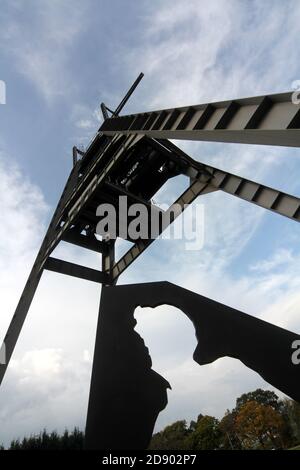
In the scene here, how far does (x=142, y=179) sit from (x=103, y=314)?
29.5ft

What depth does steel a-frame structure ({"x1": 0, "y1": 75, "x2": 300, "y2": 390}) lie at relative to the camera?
493 cm

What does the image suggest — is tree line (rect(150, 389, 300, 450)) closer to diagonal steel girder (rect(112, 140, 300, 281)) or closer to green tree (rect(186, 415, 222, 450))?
green tree (rect(186, 415, 222, 450))

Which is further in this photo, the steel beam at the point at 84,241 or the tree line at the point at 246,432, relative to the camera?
the tree line at the point at 246,432

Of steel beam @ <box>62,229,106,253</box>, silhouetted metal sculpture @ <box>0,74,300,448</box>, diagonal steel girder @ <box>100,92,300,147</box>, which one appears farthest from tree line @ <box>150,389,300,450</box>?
diagonal steel girder @ <box>100,92,300,147</box>

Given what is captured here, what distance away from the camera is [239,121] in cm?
518

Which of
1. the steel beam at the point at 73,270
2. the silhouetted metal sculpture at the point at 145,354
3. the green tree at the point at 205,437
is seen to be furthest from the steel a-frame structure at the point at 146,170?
the green tree at the point at 205,437

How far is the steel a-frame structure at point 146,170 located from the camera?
4.93 m

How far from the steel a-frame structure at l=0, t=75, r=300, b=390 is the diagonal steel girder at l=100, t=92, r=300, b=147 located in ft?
0.04

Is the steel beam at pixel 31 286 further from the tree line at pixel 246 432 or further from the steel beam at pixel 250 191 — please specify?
the tree line at pixel 246 432

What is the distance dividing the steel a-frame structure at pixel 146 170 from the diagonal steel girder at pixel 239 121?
13mm

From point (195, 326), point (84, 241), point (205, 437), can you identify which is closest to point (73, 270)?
point (84, 241)

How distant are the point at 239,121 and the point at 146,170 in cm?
884

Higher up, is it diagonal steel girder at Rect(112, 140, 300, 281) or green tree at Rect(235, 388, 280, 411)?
diagonal steel girder at Rect(112, 140, 300, 281)

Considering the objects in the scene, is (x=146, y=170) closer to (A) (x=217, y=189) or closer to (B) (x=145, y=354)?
(A) (x=217, y=189)
